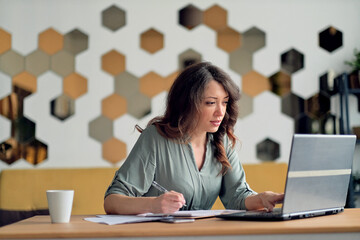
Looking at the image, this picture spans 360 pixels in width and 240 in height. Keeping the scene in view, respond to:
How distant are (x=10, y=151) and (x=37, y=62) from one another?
553 mm

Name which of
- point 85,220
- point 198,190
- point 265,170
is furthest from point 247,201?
point 265,170

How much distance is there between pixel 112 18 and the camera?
2.98 meters

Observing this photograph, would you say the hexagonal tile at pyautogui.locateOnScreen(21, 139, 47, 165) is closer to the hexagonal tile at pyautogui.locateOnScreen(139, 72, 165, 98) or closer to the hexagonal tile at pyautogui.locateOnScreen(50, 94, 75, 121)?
the hexagonal tile at pyautogui.locateOnScreen(50, 94, 75, 121)

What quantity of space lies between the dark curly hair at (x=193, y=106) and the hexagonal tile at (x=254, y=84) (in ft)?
3.85

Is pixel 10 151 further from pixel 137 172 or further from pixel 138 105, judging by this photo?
pixel 137 172

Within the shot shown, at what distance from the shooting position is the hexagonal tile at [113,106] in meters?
2.94

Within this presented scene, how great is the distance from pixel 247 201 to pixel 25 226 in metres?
0.73

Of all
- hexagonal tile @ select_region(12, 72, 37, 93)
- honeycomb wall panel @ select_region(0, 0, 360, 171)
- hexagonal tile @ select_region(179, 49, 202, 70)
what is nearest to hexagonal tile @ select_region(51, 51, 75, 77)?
honeycomb wall panel @ select_region(0, 0, 360, 171)

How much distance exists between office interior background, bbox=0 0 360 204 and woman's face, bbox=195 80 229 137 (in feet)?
3.99

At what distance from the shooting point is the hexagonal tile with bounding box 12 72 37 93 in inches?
115

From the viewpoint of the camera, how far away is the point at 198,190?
1.74 metres

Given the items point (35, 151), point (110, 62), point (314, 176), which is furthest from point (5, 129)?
point (314, 176)

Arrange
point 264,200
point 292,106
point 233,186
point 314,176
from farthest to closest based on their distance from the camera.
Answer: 1. point 292,106
2. point 233,186
3. point 264,200
4. point 314,176

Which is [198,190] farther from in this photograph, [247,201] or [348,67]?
[348,67]
